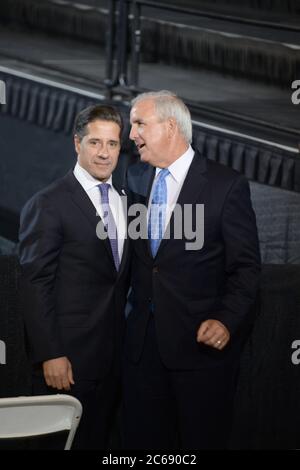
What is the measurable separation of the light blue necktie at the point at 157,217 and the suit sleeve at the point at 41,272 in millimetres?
292

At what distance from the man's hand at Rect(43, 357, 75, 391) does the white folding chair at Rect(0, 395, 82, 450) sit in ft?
0.92

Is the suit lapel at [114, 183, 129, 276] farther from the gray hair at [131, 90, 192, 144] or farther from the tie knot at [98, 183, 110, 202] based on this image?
the gray hair at [131, 90, 192, 144]

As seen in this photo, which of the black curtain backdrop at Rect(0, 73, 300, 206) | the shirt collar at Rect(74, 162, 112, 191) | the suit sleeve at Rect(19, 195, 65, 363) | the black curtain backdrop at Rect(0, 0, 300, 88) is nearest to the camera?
the suit sleeve at Rect(19, 195, 65, 363)

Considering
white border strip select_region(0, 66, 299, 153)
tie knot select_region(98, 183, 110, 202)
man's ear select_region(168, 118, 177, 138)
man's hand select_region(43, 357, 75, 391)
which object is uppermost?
man's ear select_region(168, 118, 177, 138)

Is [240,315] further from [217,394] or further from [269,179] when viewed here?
[269,179]

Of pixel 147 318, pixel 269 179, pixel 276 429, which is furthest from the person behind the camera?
pixel 269 179

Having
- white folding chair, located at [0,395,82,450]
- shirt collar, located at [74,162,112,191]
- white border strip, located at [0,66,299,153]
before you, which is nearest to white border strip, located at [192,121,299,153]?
white border strip, located at [0,66,299,153]

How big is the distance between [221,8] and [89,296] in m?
6.40

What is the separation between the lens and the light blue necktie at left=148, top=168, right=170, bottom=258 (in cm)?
343

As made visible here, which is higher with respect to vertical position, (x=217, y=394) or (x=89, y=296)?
(x=89, y=296)

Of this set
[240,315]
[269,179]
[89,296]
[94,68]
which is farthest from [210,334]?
[94,68]

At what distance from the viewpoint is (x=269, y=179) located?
5.25 meters

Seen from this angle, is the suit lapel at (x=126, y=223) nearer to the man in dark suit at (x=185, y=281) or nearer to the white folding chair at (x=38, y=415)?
the man in dark suit at (x=185, y=281)
